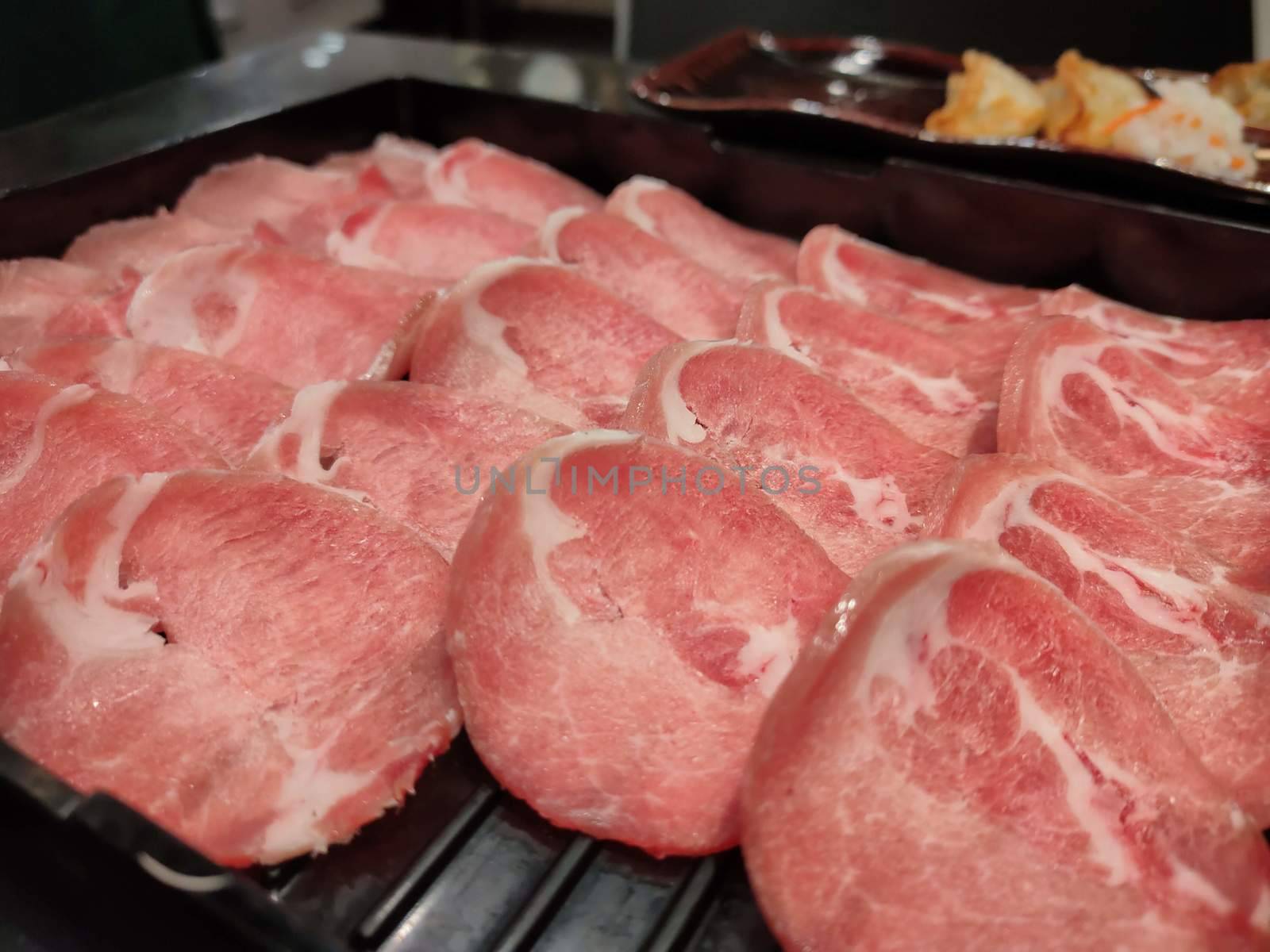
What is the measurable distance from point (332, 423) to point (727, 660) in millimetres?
887

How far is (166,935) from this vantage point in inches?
46.6

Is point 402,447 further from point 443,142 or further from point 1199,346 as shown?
point 443,142

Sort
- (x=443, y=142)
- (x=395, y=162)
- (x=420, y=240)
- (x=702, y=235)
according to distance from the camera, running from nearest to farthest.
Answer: (x=420, y=240), (x=702, y=235), (x=395, y=162), (x=443, y=142)

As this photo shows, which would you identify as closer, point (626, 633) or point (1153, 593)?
point (626, 633)

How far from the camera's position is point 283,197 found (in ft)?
9.12

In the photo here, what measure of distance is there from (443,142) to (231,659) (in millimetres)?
2471

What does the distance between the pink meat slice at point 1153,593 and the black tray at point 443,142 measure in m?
0.71

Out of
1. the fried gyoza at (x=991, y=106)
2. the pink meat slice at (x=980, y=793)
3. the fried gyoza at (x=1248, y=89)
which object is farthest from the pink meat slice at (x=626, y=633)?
the fried gyoza at (x=1248, y=89)

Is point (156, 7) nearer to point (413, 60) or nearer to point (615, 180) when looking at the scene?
point (413, 60)

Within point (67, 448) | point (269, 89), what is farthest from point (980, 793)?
point (269, 89)

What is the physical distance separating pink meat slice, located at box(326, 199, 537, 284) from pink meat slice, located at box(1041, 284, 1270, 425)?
1.49m

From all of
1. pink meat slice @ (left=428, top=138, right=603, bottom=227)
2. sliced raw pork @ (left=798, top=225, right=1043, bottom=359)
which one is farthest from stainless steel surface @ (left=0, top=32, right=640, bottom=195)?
sliced raw pork @ (left=798, top=225, right=1043, bottom=359)

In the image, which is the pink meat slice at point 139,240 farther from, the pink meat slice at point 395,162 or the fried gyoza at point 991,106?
the fried gyoza at point 991,106

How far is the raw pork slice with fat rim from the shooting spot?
175 centimetres
